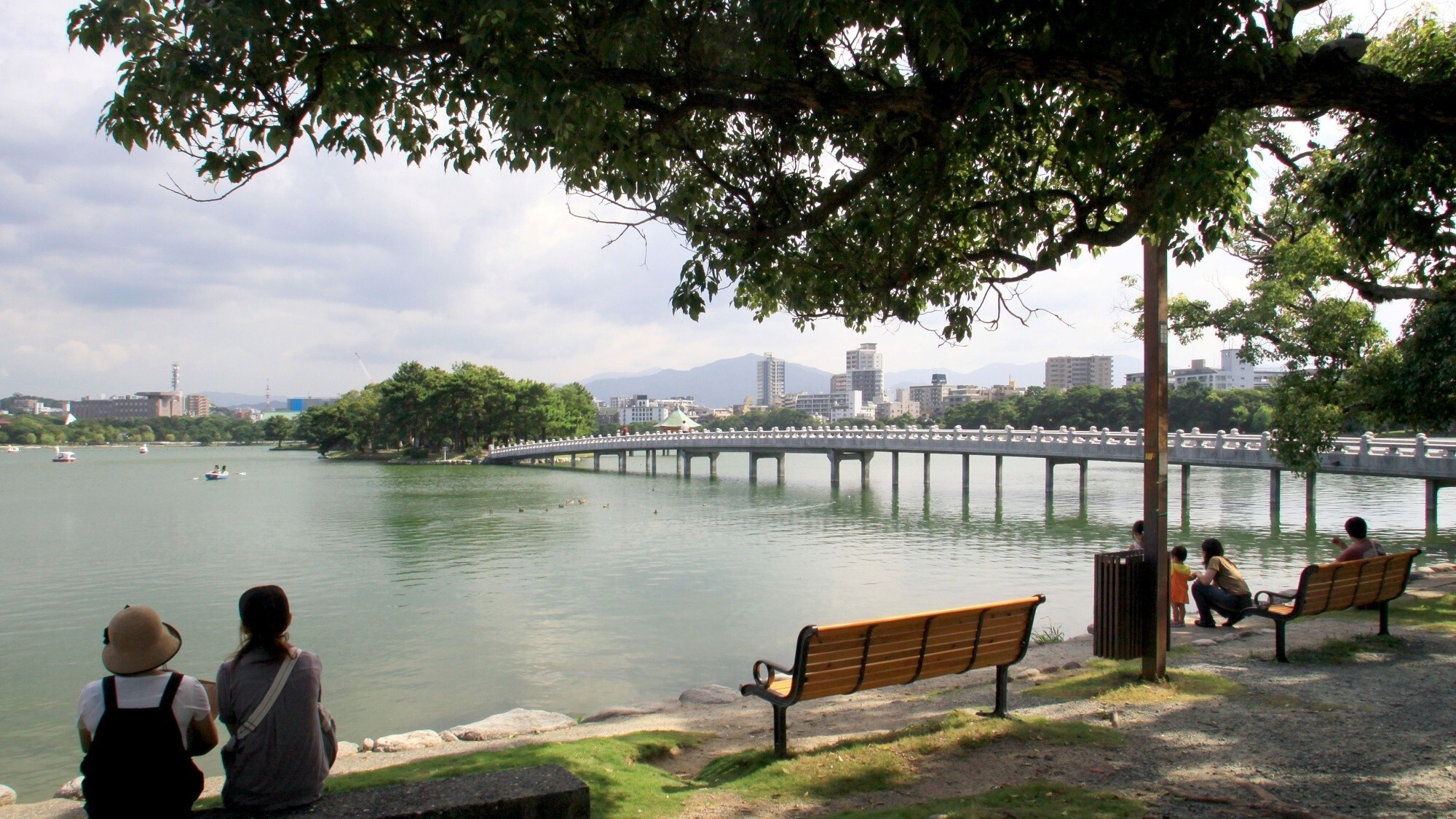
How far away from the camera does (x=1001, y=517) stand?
33094mm

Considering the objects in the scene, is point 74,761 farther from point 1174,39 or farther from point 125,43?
point 1174,39

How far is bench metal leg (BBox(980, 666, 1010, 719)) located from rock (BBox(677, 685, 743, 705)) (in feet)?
9.70

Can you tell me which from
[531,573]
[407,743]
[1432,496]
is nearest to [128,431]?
[531,573]

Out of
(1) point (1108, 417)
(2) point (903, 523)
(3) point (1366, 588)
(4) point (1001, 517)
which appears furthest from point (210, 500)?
(1) point (1108, 417)

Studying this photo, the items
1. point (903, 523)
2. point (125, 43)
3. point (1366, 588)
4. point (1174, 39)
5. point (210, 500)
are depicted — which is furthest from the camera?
point (210, 500)

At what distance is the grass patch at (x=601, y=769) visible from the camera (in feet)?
15.8

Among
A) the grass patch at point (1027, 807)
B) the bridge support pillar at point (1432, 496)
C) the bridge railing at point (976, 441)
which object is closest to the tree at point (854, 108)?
the grass patch at point (1027, 807)

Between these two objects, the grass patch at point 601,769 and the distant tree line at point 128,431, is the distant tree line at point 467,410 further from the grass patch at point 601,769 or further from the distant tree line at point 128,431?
the distant tree line at point 128,431

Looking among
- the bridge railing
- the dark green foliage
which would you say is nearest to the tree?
the bridge railing

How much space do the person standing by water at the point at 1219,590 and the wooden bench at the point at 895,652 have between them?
4347mm

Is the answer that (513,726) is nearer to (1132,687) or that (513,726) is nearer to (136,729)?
(136,729)

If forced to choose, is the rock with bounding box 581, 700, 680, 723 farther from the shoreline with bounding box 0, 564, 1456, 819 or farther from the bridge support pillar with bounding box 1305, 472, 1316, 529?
the bridge support pillar with bounding box 1305, 472, 1316, 529

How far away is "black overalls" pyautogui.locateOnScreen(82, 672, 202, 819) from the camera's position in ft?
11.3

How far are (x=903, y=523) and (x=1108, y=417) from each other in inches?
2172
